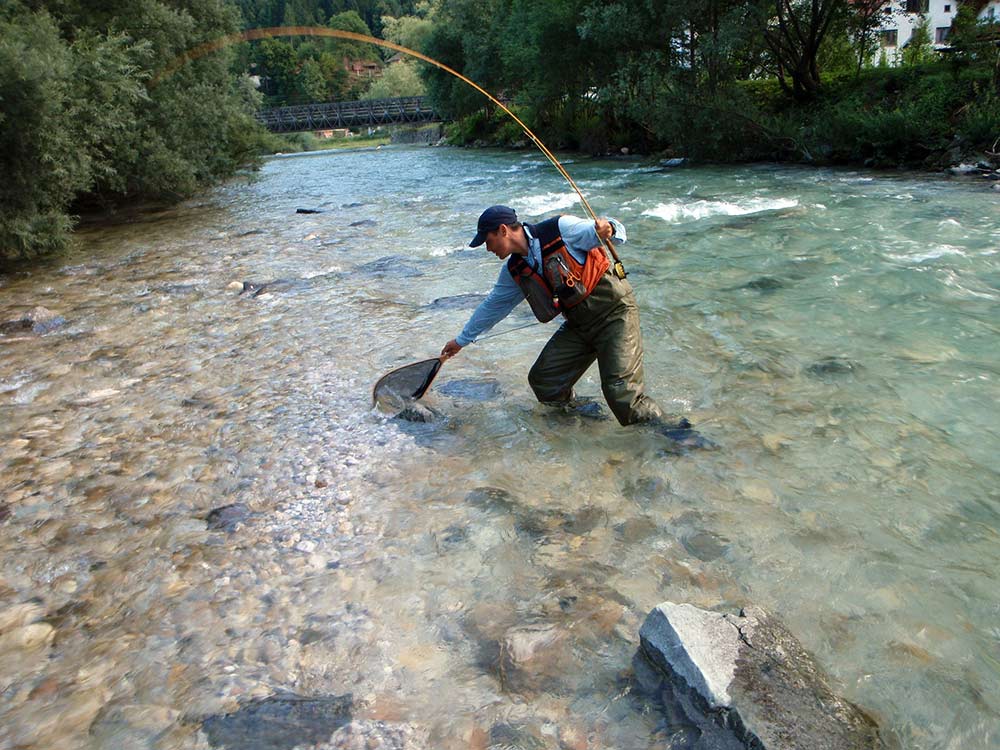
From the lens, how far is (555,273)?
181 inches

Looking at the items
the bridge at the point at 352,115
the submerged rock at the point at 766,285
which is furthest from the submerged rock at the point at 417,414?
the bridge at the point at 352,115

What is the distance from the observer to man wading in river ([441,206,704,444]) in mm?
4527

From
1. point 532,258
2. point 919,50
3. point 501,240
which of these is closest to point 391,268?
point 532,258

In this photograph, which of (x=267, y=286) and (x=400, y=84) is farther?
(x=400, y=84)

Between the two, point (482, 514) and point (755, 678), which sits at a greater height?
point (755, 678)

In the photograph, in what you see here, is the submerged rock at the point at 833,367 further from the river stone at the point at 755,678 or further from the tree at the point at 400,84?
the tree at the point at 400,84

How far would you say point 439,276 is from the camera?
32.1 ft

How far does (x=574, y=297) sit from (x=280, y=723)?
301cm

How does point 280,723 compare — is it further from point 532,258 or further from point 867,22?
point 867,22

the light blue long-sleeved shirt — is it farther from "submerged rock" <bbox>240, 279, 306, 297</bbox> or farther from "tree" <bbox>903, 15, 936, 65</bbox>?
"tree" <bbox>903, 15, 936, 65</bbox>

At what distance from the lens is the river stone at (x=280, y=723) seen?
261 centimetres

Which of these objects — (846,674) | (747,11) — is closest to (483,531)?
(846,674)

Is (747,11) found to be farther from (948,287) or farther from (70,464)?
(70,464)

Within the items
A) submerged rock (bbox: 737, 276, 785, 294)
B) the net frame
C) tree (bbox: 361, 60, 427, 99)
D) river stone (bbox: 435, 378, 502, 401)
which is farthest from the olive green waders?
tree (bbox: 361, 60, 427, 99)
